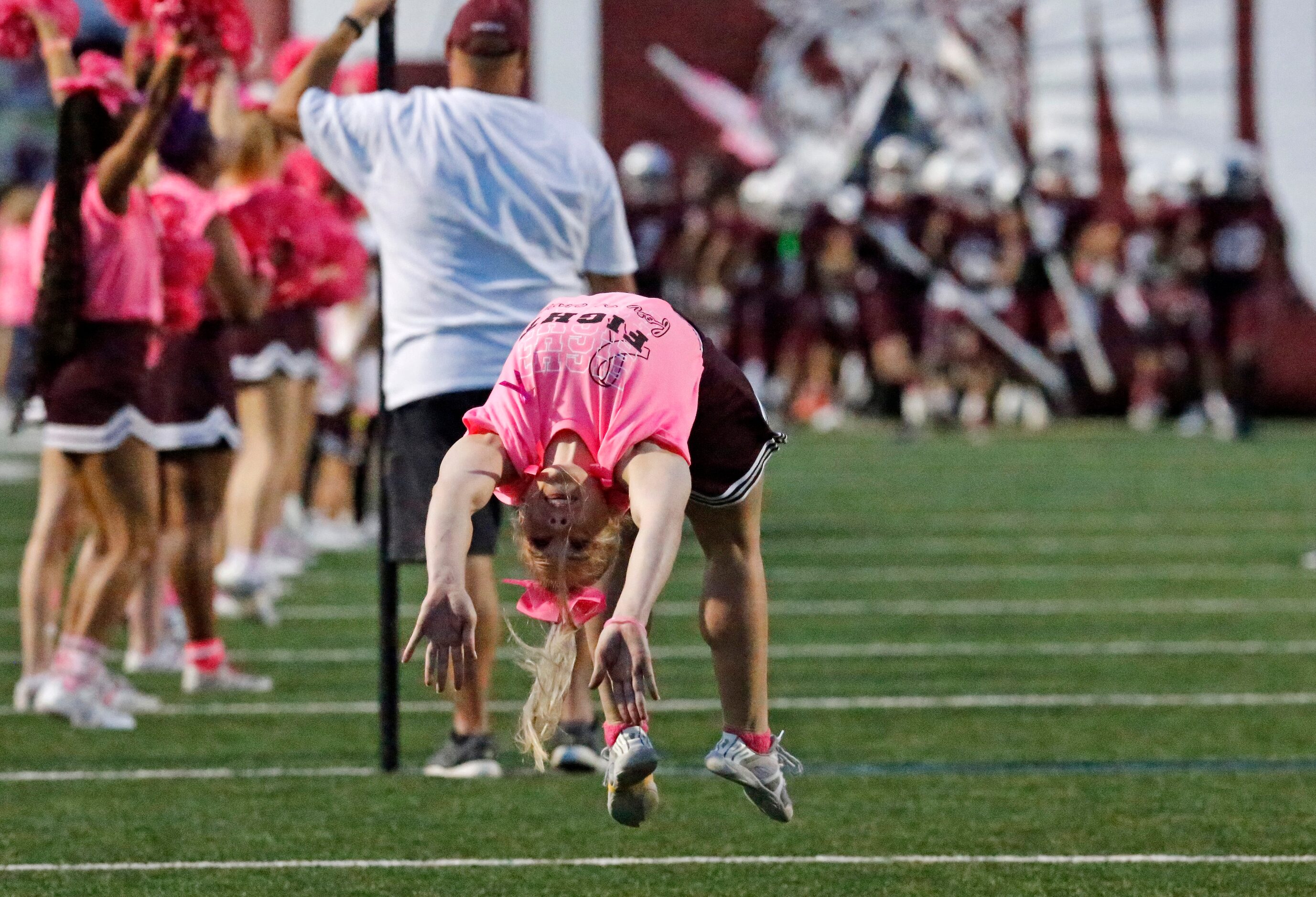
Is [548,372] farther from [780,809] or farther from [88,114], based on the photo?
[88,114]

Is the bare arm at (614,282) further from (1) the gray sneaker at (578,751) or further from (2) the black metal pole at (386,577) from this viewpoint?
(1) the gray sneaker at (578,751)

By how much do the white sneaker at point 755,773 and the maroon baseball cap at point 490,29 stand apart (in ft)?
6.22

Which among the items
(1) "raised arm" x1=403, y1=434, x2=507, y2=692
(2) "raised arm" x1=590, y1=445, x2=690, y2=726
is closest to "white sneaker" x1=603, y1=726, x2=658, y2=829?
(2) "raised arm" x1=590, y1=445, x2=690, y2=726

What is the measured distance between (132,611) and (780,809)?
11.9 ft

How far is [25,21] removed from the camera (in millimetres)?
6051

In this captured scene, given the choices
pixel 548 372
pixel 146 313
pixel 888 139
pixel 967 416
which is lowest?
pixel 967 416

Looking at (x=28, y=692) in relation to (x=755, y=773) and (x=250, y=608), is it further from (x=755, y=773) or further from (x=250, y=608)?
(x=755, y=773)

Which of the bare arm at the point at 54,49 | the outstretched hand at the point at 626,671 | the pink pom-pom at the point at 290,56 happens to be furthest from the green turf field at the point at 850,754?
the pink pom-pom at the point at 290,56

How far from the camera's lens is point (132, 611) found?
7.42 metres

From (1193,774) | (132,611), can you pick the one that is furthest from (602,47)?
(1193,774)

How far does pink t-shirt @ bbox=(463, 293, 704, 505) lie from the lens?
12.6 ft

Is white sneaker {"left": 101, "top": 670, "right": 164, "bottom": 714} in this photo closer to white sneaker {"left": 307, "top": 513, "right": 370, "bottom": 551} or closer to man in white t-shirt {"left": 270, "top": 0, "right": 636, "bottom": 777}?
man in white t-shirt {"left": 270, "top": 0, "right": 636, "bottom": 777}

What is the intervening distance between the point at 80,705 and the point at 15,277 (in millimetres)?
4783

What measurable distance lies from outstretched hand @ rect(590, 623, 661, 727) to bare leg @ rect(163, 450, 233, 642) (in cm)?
356
